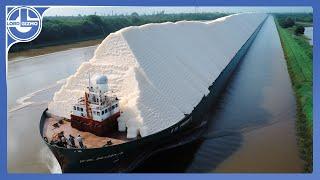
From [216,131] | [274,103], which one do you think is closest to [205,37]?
[274,103]

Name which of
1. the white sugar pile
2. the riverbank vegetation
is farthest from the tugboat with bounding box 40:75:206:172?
the riverbank vegetation

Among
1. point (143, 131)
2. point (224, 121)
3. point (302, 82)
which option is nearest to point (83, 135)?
point (143, 131)

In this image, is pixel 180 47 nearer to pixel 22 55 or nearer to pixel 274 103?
pixel 274 103

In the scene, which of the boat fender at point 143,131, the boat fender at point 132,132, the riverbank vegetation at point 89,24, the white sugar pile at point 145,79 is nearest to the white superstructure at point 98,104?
the white sugar pile at point 145,79

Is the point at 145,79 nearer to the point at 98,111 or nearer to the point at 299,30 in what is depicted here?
the point at 98,111

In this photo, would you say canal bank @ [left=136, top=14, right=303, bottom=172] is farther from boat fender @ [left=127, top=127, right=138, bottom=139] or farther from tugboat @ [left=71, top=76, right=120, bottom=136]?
tugboat @ [left=71, top=76, right=120, bottom=136]

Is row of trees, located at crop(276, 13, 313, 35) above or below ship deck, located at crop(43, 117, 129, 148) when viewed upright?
above

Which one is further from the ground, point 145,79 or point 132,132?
point 145,79
